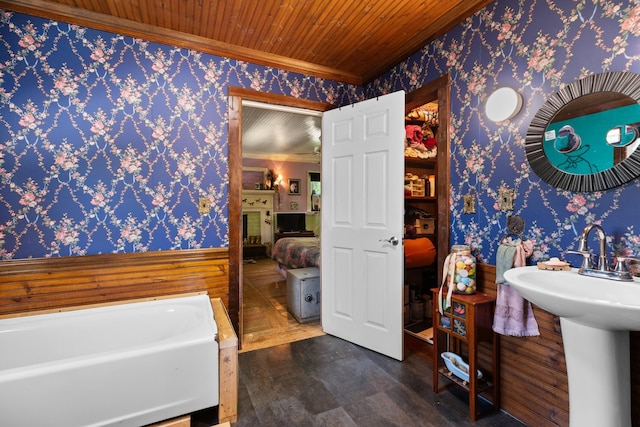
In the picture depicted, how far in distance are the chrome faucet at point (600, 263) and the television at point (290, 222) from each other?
6736 millimetres

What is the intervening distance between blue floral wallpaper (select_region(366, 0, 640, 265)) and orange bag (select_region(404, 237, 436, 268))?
776mm

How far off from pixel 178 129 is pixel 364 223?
1674 millimetres

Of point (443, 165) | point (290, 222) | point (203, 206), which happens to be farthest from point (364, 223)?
point (290, 222)

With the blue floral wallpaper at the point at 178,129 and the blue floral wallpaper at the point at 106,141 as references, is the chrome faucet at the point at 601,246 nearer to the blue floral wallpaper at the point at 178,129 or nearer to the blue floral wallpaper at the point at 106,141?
the blue floral wallpaper at the point at 178,129

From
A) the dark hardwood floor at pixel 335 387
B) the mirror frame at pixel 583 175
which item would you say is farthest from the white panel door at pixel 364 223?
the mirror frame at pixel 583 175

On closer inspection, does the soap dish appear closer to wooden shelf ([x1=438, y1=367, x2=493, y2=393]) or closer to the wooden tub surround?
wooden shelf ([x1=438, y1=367, x2=493, y2=393])

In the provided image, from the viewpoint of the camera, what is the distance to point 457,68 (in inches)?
85.0

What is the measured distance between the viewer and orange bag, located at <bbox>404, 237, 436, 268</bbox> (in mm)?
2934

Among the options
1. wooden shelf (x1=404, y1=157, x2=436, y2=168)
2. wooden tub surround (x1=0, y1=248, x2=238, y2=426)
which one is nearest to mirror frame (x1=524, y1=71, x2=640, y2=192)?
wooden shelf (x1=404, y1=157, x2=436, y2=168)

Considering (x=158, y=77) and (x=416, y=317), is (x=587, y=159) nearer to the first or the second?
(x=416, y=317)

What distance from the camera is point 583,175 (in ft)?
4.84

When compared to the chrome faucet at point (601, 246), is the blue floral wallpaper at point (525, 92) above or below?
above

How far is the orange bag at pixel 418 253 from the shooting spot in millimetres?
2934

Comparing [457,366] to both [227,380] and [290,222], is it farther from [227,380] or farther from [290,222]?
[290,222]
